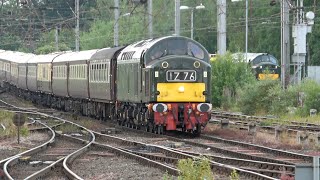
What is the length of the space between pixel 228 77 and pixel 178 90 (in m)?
18.4

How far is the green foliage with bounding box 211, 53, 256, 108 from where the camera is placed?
4128cm

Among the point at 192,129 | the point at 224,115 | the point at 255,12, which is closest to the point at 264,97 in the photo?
the point at 224,115

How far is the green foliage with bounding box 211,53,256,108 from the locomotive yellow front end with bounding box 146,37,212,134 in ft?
58.5

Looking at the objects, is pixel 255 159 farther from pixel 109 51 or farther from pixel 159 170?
Result: pixel 109 51

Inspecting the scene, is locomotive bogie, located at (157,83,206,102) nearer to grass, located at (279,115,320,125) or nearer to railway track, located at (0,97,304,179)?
railway track, located at (0,97,304,179)

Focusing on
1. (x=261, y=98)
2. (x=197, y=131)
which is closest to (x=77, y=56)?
(x=261, y=98)

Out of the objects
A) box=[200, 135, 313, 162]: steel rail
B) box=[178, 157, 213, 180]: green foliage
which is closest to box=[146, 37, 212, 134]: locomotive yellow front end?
box=[200, 135, 313, 162]: steel rail

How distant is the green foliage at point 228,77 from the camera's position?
41.3 meters

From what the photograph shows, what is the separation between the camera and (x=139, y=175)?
14219 mm

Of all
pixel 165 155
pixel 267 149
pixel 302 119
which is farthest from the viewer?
pixel 302 119

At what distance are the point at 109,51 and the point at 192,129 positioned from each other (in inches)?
283

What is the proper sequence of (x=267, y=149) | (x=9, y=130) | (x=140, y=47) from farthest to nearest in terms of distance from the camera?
(x=9, y=130)
(x=140, y=47)
(x=267, y=149)

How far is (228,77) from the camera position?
41250mm

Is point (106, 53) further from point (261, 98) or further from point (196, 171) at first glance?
point (196, 171)
